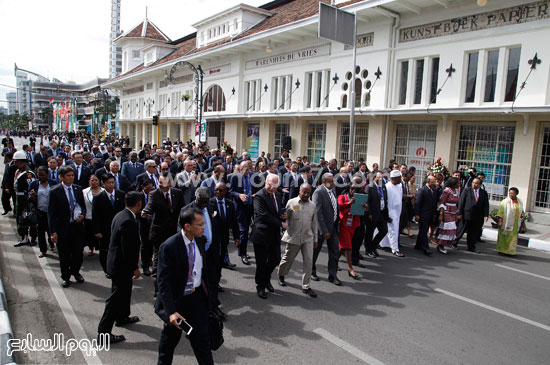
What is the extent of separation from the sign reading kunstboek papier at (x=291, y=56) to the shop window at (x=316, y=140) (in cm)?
343

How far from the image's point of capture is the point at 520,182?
464 inches

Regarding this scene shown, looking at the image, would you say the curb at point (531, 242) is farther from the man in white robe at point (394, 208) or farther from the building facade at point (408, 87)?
the man in white robe at point (394, 208)

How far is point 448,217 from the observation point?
28.4ft

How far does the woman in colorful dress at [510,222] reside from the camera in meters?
8.35

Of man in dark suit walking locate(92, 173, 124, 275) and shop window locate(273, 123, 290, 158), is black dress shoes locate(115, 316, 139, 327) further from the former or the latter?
shop window locate(273, 123, 290, 158)

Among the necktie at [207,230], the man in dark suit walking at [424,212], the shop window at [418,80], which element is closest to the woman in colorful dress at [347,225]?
the man in dark suit walking at [424,212]

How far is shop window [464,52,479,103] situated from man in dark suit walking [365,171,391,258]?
Answer: 7.34 m

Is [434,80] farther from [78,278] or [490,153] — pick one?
[78,278]

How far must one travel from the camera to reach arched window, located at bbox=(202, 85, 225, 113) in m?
24.7

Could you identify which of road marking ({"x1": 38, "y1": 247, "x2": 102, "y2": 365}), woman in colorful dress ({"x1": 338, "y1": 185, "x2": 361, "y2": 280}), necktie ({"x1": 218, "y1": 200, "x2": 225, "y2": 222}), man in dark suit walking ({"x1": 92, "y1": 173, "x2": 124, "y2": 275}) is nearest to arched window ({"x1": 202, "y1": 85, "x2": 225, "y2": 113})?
man in dark suit walking ({"x1": 92, "y1": 173, "x2": 124, "y2": 275})

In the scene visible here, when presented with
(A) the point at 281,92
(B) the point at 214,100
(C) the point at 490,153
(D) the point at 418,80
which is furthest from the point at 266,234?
(B) the point at 214,100

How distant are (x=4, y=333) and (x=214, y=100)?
22.8 meters

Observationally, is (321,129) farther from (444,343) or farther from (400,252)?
(444,343)

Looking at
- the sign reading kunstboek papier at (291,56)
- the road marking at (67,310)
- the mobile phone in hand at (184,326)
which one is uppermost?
the sign reading kunstboek papier at (291,56)
